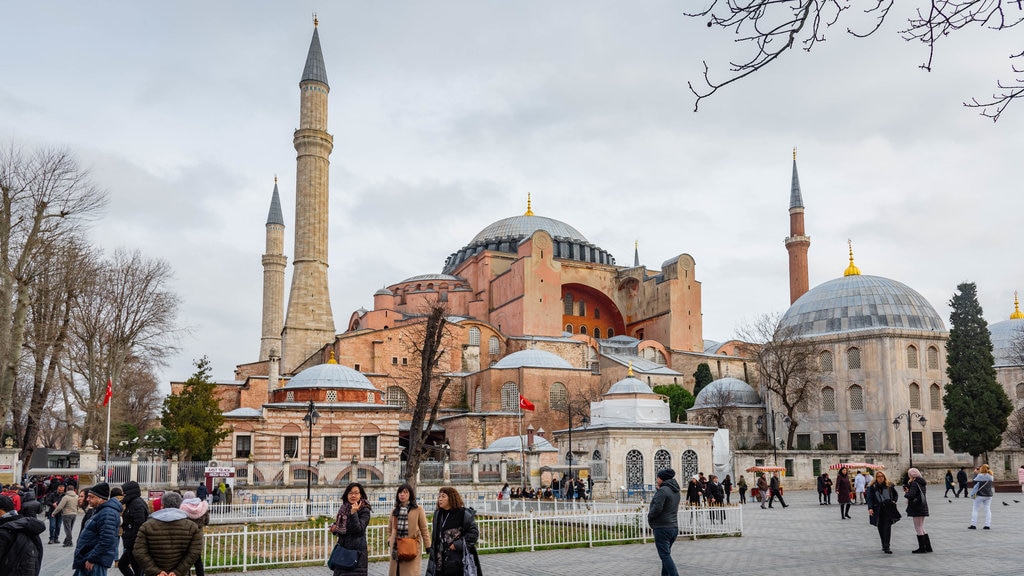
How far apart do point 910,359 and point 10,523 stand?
36288 millimetres

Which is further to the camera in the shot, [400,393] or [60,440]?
[60,440]

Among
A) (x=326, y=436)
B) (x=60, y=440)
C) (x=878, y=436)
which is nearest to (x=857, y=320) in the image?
(x=878, y=436)

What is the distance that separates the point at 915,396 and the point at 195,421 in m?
28.0

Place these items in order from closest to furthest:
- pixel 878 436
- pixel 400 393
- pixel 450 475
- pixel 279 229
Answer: pixel 450 475, pixel 878 436, pixel 400 393, pixel 279 229

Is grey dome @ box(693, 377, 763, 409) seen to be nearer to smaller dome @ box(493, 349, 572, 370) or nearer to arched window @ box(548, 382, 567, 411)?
arched window @ box(548, 382, 567, 411)

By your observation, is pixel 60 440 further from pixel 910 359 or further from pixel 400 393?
pixel 910 359

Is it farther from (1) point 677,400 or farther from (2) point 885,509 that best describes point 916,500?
(1) point 677,400

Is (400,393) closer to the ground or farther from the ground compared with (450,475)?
farther from the ground

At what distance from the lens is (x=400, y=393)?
40156 mm

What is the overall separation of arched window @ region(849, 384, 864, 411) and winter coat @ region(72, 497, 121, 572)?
34.2m

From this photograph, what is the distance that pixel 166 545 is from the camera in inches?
216

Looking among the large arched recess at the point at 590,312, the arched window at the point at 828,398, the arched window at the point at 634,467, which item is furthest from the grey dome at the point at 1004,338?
the arched window at the point at 634,467

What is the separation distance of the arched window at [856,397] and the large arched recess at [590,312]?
16343mm

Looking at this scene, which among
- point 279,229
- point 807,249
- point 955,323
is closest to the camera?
point 955,323
